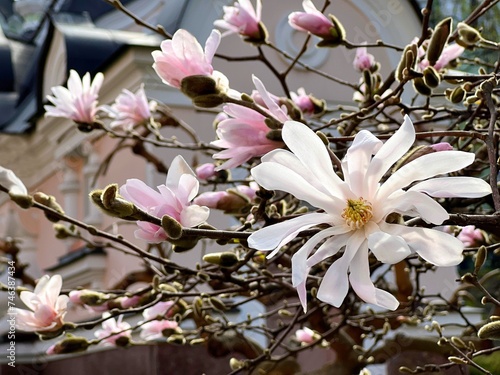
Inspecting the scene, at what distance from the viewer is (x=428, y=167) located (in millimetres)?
521

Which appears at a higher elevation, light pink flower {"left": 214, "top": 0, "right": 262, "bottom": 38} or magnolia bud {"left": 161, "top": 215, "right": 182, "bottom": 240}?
magnolia bud {"left": 161, "top": 215, "right": 182, "bottom": 240}

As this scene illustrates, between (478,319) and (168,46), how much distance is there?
3.29 metres

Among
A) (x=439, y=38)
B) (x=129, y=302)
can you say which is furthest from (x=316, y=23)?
(x=129, y=302)

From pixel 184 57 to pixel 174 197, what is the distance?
0.15 m

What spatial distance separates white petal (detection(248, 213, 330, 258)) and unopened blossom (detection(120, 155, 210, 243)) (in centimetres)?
9

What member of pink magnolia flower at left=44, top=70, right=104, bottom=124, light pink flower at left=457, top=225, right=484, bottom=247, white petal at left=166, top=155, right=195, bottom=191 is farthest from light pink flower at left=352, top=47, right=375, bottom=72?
white petal at left=166, top=155, right=195, bottom=191

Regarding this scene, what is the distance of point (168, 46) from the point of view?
2.36ft

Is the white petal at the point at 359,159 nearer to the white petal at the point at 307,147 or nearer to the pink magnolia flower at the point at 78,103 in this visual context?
the white petal at the point at 307,147

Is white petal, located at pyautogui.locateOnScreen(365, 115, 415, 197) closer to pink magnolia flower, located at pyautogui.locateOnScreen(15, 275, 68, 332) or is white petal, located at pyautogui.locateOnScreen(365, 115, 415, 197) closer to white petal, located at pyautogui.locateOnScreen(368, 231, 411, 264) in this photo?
white petal, located at pyautogui.locateOnScreen(368, 231, 411, 264)

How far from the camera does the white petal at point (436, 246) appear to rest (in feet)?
1.61

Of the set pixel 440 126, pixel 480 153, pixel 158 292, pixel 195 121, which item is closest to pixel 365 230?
pixel 158 292

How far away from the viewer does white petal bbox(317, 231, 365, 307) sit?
53 cm

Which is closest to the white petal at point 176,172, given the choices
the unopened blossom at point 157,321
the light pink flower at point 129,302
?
the light pink flower at point 129,302

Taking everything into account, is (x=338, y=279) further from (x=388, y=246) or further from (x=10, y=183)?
(x=10, y=183)
